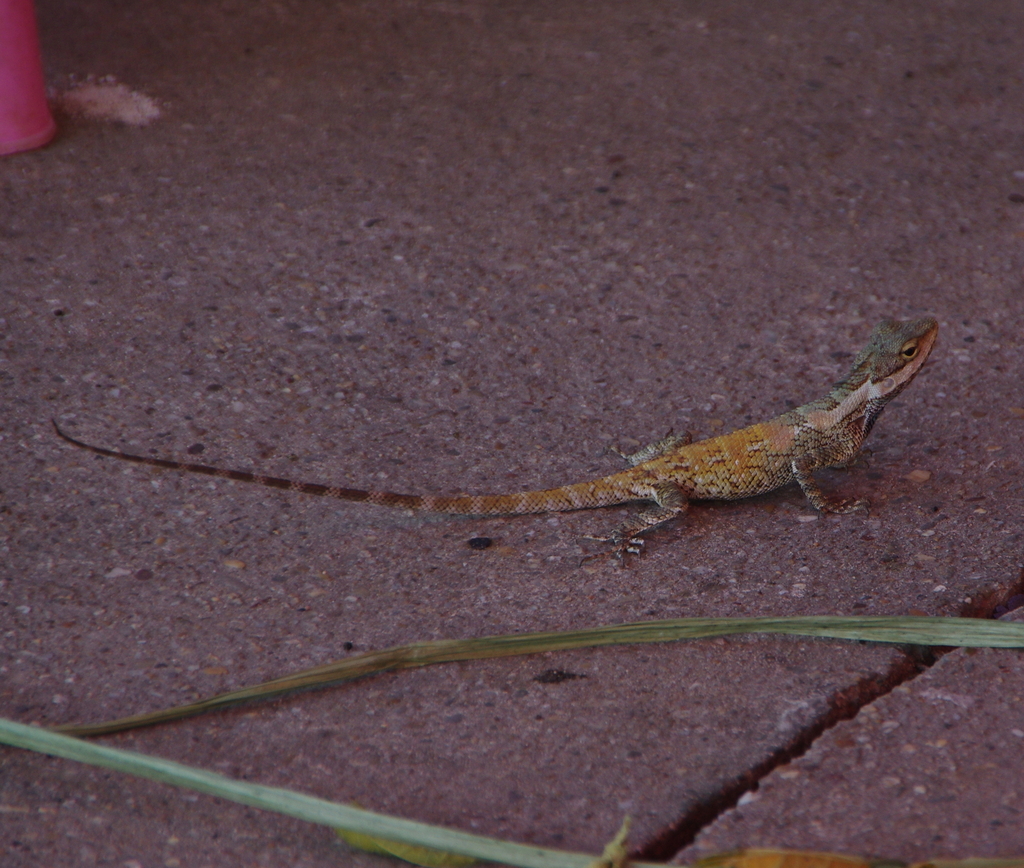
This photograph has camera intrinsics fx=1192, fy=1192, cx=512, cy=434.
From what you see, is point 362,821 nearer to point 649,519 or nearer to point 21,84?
point 649,519

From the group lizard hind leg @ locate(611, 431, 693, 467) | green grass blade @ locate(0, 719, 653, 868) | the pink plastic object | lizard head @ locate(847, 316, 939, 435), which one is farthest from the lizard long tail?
the pink plastic object

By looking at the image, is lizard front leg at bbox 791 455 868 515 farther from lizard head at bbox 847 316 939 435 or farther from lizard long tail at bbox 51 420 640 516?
lizard long tail at bbox 51 420 640 516

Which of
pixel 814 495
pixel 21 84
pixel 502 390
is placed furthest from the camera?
pixel 21 84

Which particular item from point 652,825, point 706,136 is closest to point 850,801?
point 652,825

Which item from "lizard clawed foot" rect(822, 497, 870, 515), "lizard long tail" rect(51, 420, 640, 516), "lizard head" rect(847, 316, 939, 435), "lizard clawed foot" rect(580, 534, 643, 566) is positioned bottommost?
"lizard clawed foot" rect(580, 534, 643, 566)

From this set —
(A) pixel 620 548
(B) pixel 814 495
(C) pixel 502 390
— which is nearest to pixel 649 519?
(A) pixel 620 548
